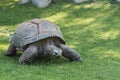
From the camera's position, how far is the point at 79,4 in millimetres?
15844

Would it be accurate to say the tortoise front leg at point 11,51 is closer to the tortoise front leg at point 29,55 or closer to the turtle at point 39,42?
the turtle at point 39,42

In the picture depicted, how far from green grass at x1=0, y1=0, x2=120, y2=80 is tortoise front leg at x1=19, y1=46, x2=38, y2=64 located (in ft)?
0.53

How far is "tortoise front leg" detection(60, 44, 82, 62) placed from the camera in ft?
31.2

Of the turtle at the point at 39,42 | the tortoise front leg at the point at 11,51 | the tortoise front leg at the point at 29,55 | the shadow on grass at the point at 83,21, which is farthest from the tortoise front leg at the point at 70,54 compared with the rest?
the tortoise front leg at the point at 11,51

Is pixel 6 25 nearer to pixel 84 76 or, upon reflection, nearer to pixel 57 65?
pixel 57 65

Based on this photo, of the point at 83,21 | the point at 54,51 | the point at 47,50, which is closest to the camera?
the point at 54,51

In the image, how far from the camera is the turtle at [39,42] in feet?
30.0

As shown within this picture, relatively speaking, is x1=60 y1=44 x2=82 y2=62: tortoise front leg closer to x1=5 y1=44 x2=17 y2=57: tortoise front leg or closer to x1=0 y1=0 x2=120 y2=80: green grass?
x1=0 y1=0 x2=120 y2=80: green grass

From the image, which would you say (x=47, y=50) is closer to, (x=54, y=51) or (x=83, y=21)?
(x=54, y=51)

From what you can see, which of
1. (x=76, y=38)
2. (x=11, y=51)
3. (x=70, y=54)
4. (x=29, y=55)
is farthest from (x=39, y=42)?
(x=76, y=38)

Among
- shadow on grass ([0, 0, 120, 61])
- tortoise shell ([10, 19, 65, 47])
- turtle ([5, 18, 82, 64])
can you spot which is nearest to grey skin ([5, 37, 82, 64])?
turtle ([5, 18, 82, 64])

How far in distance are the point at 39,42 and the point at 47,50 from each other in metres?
0.29

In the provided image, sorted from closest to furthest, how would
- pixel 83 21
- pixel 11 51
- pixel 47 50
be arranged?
pixel 47 50 → pixel 11 51 → pixel 83 21

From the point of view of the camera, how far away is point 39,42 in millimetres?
9352
